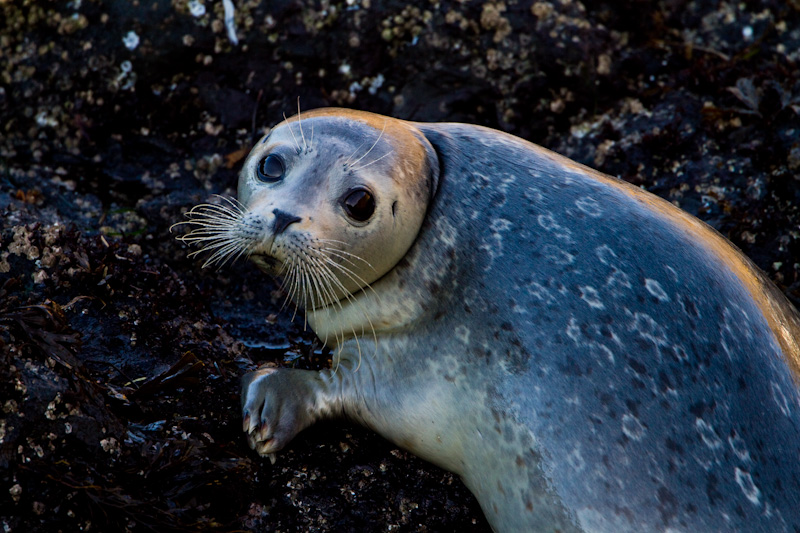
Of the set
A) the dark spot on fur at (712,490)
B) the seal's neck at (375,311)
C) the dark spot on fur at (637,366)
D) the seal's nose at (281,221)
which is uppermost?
the dark spot on fur at (637,366)

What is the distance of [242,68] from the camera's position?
511 centimetres

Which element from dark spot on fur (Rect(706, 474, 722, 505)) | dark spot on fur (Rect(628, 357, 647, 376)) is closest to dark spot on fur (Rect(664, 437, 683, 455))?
dark spot on fur (Rect(706, 474, 722, 505))

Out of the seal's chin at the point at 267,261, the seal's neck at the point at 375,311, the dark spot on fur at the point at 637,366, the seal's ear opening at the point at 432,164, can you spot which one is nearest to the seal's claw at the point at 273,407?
the seal's neck at the point at 375,311

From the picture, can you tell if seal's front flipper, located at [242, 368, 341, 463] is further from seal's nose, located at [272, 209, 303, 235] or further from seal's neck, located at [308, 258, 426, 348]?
seal's nose, located at [272, 209, 303, 235]

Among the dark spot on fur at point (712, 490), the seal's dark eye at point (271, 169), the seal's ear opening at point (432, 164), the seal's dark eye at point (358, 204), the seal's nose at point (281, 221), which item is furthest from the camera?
the seal's ear opening at point (432, 164)

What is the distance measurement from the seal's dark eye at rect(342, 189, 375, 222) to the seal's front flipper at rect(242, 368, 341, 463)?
0.73 m

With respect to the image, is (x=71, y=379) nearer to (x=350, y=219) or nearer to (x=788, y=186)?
(x=350, y=219)

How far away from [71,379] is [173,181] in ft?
6.87

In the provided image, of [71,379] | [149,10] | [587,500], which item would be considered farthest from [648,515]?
[149,10]

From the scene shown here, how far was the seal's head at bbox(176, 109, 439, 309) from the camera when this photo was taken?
319 centimetres

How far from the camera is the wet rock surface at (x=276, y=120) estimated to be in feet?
11.2

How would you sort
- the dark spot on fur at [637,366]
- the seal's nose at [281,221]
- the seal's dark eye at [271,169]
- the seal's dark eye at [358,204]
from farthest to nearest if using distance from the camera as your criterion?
the seal's dark eye at [271,169], the seal's dark eye at [358,204], the seal's nose at [281,221], the dark spot on fur at [637,366]

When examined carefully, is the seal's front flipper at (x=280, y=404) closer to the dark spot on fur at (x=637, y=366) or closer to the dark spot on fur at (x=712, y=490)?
the dark spot on fur at (x=637, y=366)

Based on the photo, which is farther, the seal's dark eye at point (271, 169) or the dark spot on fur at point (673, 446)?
the seal's dark eye at point (271, 169)
